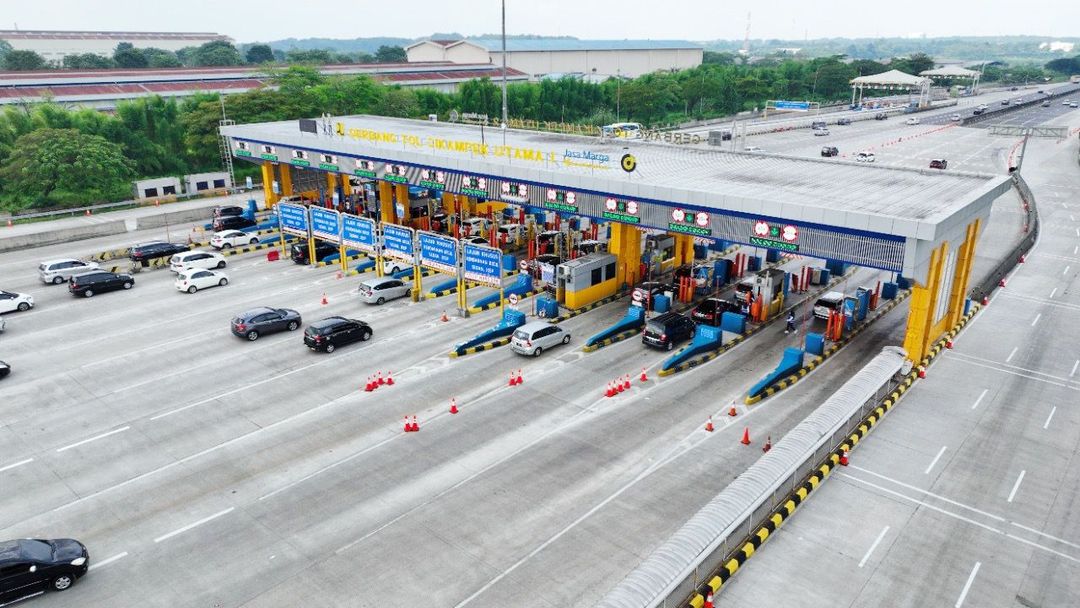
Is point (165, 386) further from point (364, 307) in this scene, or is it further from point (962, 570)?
point (962, 570)

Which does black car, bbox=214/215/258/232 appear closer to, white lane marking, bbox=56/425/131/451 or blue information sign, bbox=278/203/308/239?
blue information sign, bbox=278/203/308/239

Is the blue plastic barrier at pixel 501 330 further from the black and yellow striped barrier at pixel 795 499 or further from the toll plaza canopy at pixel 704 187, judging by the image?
the black and yellow striped barrier at pixel 795 499

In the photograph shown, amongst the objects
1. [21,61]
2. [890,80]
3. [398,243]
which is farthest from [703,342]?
[21,61]

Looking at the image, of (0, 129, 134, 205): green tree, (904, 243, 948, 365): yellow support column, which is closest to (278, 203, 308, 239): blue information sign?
(0, 129, 134, 205): green tree

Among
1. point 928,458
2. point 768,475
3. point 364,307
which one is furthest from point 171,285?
point 928,458

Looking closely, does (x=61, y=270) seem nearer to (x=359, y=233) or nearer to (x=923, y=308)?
(x=359, y=233)
